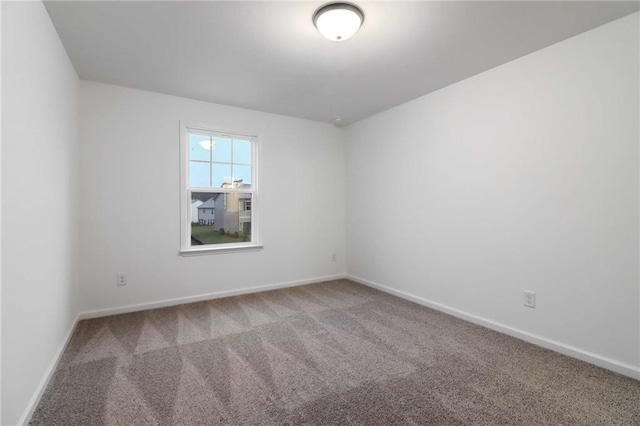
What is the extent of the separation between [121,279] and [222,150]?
1.88 metres

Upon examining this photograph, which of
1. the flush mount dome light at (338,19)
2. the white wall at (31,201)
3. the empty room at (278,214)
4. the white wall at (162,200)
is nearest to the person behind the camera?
the white wall at (31,201)

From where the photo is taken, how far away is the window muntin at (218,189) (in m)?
3.61

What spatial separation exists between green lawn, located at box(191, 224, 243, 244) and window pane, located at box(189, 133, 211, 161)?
0.86 m

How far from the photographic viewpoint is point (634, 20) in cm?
194

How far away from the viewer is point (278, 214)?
4129mm

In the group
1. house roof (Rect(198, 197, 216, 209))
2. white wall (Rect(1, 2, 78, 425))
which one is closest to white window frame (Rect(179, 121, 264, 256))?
house roof (Rect(198, 197, 216, 209))

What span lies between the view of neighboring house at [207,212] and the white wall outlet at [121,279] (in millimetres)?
987

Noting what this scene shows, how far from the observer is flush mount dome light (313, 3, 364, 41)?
6.12ft

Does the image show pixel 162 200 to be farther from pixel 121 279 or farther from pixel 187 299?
pixel 187 299

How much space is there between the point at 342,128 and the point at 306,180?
3.54 ft

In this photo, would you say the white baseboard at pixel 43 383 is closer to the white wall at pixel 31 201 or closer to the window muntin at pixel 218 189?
the white wall at pixel 31 201

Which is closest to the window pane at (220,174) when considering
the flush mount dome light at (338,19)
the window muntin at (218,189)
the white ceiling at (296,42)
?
the window muntin at (218,189)

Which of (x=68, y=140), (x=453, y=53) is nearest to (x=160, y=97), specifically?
(x=68, y=140)

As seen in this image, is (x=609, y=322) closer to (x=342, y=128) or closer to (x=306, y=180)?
(x=306, y=180)
